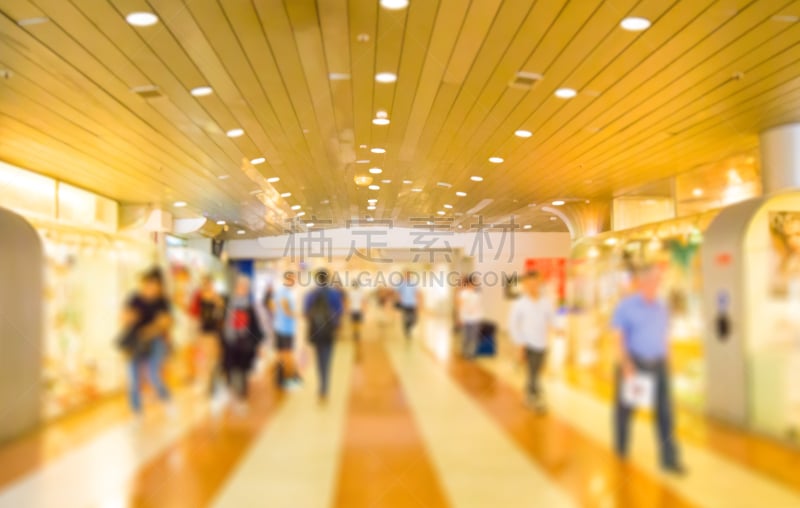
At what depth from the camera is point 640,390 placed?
0.94 meters

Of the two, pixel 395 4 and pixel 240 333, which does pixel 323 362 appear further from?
pixel 395 4

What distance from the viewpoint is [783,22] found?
7.09 ft

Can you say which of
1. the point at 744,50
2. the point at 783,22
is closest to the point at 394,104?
the point at 744,50

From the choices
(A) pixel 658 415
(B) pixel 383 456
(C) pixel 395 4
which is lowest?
(B) pixel 383 456

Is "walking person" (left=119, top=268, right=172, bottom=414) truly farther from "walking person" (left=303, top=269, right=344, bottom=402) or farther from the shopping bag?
the shopping bag

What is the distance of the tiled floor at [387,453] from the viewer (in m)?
1.03

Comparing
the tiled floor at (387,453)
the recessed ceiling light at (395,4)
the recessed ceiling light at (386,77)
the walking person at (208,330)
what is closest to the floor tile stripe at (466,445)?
the tiled floor at (387,453)

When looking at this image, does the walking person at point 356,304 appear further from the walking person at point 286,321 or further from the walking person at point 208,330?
the walking person at point 208,330

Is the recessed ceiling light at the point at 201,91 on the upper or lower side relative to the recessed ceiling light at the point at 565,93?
lower

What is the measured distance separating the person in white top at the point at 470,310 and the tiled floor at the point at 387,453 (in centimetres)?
4

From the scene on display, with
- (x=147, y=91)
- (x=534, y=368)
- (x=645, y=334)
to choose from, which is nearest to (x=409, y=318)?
(x=534, y=368)

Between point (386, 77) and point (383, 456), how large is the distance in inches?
27.7

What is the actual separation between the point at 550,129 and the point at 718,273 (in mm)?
433

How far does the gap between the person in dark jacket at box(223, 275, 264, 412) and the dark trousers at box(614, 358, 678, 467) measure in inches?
23.6
